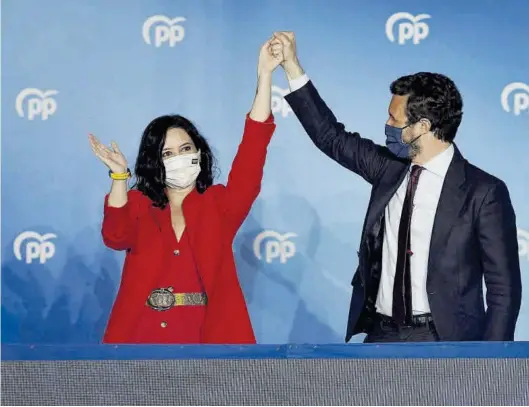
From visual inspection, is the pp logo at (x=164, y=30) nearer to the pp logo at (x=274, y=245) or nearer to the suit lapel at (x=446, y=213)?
the pp logo at (x=274, y=245)

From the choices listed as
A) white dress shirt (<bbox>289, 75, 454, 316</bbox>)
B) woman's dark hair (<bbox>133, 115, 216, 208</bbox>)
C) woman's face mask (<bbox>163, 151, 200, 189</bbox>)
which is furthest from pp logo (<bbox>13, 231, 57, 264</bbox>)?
white dress shirt (<bbox>289, 75, 454, 316</bbox>)

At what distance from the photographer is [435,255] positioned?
13.6ft

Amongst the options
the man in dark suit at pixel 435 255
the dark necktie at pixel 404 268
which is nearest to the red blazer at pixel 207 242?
the man in dark suit at pixel 435 255

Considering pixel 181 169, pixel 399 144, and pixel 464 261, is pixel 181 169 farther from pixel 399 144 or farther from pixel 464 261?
pixel 464 261

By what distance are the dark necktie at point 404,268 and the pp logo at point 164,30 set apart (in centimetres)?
150

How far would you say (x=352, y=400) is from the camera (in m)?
3.46

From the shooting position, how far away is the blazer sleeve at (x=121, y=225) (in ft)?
13.9

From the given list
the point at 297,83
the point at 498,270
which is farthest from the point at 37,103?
the point at 498,270

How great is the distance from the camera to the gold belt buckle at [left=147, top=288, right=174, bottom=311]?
4.27 metres

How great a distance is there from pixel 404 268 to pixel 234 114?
1.38 meters

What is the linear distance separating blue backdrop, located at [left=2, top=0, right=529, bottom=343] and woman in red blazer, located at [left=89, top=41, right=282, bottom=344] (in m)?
0.72

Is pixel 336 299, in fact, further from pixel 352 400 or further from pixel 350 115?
pixel 352 400

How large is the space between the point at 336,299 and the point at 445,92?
1220 mm

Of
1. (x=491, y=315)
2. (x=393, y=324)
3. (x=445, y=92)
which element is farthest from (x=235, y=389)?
(x=445, y=92)
